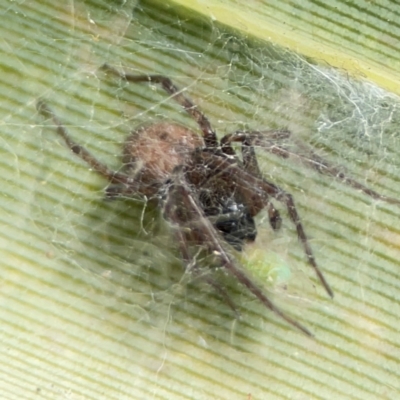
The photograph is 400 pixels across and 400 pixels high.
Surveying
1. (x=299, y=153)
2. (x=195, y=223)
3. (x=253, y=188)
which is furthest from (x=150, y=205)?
(x=299, y=153)

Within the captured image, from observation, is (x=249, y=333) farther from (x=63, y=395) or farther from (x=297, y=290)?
(x=63, y=395)

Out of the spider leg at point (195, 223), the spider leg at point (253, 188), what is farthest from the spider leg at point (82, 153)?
the spider leg at point (253, 188)

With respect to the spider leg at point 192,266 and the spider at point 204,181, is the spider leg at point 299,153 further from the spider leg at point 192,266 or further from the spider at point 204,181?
the spider leg at point 192,266

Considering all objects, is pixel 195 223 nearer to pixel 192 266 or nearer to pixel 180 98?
pixel 192 266

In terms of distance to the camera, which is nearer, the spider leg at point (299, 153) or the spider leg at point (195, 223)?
the spider leg at point (195, 223)

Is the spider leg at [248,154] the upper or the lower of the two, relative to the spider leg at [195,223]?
upper

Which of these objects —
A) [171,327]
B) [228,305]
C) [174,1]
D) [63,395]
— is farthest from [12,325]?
[174,1]

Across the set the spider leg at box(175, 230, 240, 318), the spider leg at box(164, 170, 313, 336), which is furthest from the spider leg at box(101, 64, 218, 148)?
the spider leg at box(175, 230, 240, 318)
